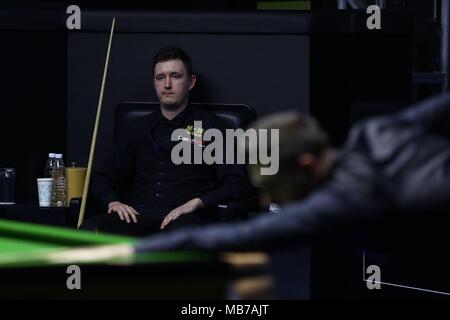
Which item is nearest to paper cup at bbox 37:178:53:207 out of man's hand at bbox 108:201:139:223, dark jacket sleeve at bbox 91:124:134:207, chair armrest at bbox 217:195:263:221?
dark jacket sleeve at bbox 91:124:134:207

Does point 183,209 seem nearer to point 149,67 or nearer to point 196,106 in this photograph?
point 196,106

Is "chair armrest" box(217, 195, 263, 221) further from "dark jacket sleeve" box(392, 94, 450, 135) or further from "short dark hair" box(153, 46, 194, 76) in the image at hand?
"dark jacket sleeve" box(392, 94, 450, 135)

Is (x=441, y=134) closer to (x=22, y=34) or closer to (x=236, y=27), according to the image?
(x=236, y=27)

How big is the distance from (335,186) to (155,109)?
275cm

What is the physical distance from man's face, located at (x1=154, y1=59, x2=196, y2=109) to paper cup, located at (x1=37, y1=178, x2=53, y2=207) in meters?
0.63

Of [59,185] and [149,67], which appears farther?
[149,67]

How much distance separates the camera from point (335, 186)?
5.84 feet

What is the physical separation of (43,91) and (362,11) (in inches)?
62.3

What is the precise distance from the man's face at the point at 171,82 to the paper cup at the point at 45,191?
0.63m

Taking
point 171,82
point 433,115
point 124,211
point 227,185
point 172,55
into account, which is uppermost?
point 172,55

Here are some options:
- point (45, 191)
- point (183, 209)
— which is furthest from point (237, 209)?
point (45, 191)

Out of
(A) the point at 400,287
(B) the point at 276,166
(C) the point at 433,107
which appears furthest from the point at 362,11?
(B) the point at 276,166

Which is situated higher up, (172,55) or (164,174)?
(172,55)
